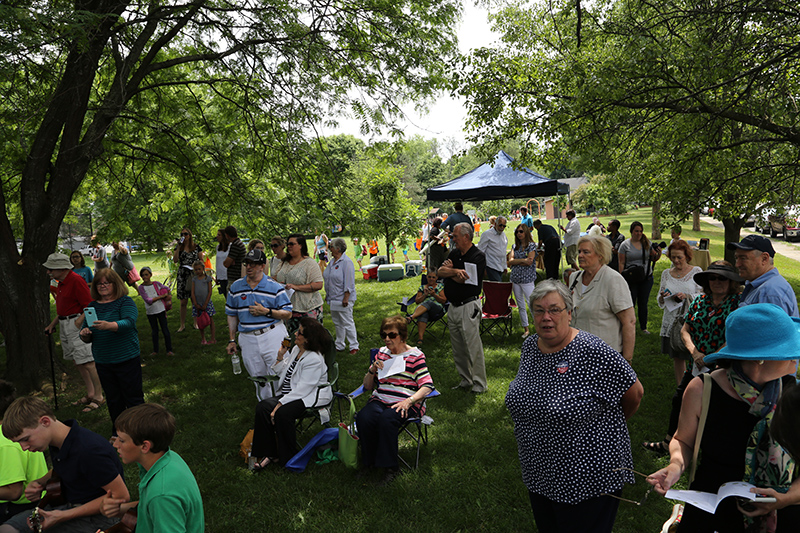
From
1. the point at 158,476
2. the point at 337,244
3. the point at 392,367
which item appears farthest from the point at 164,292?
the point at 158,476

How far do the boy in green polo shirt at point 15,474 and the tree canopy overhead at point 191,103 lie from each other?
4620 mm

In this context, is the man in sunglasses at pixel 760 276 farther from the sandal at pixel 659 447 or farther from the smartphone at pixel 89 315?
the smartphone at pixel 89 315

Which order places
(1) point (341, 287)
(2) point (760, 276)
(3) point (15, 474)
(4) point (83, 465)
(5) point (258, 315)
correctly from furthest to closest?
1. (1) point (341, 287)
2. (5) point (258, 315)
3. (2) point (760, 276)
4. (3) point (15, 474)
5. (4) point (83, 465)

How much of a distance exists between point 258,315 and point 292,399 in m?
1.03

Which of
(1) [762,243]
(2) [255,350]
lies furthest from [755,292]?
(2) [255,350]

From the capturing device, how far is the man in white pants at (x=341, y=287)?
759 centimetres

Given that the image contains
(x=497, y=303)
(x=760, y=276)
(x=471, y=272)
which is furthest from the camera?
(x=497, y=303)

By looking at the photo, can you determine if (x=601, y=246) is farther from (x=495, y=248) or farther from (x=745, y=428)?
(x=495, y=248)

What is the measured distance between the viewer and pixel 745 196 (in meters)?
7.09

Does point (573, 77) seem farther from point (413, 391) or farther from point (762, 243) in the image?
point (413, 391)

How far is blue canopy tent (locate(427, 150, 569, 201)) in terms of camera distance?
11.7 m

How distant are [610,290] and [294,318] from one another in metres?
4.47

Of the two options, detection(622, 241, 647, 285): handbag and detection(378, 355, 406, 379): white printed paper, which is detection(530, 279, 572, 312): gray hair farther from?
detection(622, 241, 647, 285): handbag

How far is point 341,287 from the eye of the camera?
7.63 metres
